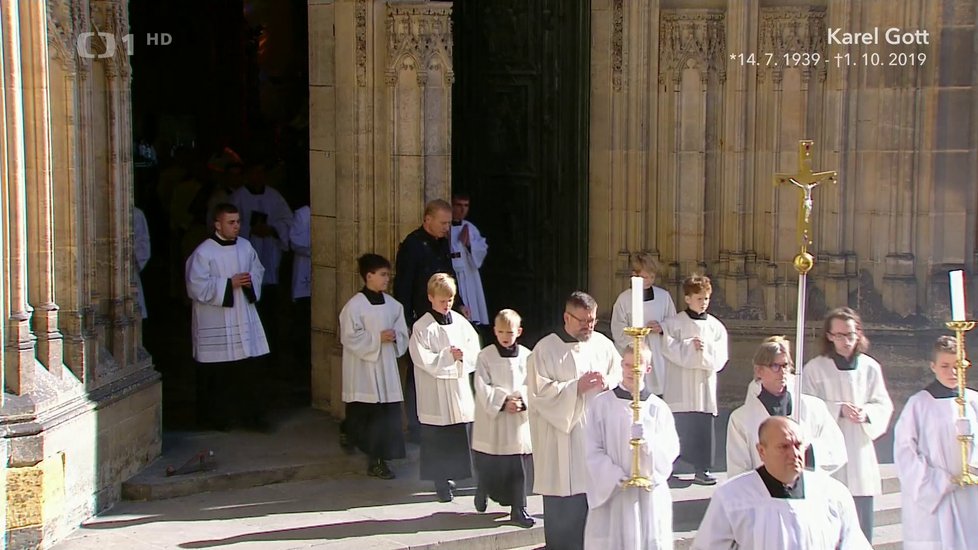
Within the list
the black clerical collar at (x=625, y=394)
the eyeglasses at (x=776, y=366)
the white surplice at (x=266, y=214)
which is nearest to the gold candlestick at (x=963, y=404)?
the eyeglasses at (x=776, y=366)

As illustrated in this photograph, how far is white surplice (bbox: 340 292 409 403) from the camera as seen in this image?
36.6 ft

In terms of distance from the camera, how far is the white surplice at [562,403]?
31.7 feet

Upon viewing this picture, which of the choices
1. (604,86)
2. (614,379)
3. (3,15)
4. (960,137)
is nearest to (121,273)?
(3,15)

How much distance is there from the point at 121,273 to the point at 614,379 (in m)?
3.45

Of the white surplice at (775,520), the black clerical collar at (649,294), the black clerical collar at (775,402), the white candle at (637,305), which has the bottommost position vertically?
the white surplice at (775,520)

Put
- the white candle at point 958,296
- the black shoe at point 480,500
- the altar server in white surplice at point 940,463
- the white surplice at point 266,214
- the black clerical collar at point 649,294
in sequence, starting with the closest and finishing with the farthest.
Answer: the white candle at point 958,296
the altar server in white surplice at point 940,463
the black shoe at point 480,500
the black clerical collar at point 649,294
the white surplice at point 266,214

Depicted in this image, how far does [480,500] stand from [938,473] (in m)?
2.90

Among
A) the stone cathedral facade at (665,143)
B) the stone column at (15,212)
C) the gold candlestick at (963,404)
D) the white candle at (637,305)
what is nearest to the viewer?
the white candle at (637,305)

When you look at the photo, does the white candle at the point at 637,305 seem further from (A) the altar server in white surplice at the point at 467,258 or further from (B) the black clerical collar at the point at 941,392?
(A) the altar server in white surplice at the point at 467,258

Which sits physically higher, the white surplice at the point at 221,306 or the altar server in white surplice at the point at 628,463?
the white surplice at the point at 221,306

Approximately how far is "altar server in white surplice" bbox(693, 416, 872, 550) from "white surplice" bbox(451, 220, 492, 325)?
5.76 m

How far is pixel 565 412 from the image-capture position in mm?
9656

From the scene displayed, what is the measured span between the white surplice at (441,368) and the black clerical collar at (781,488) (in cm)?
400

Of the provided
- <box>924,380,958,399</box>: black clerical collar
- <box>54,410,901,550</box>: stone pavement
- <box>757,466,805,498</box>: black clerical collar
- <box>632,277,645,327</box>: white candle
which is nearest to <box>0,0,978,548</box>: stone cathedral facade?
<box>54,410,901,550</box>: stone pavement
